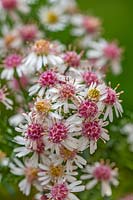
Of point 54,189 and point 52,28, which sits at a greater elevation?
point 52,28

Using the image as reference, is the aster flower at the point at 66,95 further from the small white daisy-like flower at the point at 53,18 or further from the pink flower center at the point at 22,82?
the small white daisy-like flower at the point at 53,18

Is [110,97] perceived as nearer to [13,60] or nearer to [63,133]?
[63,133]

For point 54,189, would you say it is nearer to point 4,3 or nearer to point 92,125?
point 92,125

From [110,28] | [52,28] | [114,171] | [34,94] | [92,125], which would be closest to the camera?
[92,125]

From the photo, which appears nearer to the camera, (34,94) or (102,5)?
(34,94)

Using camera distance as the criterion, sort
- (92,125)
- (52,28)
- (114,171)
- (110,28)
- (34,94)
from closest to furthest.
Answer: (92,125) < (34,94) < (114,171) < (52,28) < (110,28)

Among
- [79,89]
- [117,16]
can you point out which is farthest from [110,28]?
[79,89]

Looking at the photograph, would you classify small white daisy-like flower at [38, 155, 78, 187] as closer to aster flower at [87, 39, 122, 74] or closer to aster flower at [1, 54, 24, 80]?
aster flower at [1, 54, 24, 80]
